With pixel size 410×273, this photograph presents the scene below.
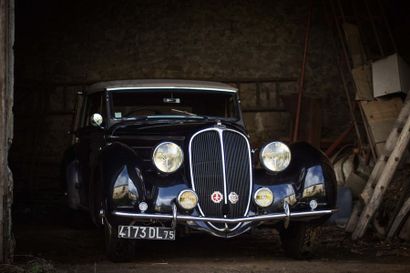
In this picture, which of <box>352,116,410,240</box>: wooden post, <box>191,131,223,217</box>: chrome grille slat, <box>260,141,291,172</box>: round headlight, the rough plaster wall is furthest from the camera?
the rough plaster wall

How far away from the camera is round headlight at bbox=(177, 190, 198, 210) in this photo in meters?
5.39

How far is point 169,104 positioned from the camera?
22.2 feet

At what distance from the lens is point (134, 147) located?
614cm

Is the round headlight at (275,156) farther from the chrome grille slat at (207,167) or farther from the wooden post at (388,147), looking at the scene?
the wooden post at (388,147)

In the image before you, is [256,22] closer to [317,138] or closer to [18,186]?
[317,138]

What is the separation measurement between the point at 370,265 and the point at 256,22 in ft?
23.8

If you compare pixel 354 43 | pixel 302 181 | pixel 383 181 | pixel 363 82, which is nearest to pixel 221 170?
pixel 302 181

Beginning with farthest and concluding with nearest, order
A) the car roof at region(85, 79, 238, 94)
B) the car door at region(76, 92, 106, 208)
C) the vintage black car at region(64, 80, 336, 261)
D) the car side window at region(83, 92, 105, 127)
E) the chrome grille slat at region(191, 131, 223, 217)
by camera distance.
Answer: the car side window at region(83, 92, 105, 127) < the car roof at region(85, 79, 238, 94) < the car door at region(76, 92, 106, 208) < the chrome grille slat at region(191, 131, 223, 217) < the vintage black car at region(64, 80, 336, 261)

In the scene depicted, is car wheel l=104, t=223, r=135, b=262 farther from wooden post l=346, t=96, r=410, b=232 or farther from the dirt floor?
wooden post l=346, t=96, r=410, b=232

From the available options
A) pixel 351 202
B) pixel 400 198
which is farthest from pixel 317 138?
pixel 400 198

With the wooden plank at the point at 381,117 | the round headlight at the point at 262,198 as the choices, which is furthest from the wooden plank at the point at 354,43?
the round headlight at the point at 262,198

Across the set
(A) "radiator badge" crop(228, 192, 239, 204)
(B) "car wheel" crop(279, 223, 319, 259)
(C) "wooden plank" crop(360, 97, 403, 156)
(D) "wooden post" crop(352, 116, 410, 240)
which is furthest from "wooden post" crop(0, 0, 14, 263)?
(C) "wooden plank" crop(360, 97, 403, 156)

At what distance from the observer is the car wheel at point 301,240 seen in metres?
6.02

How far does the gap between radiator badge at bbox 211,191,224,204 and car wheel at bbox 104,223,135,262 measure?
0.75 metres
